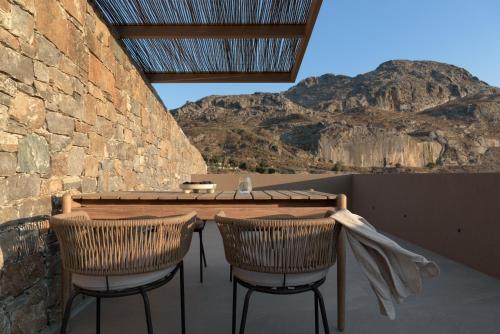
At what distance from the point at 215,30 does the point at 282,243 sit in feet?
7.42

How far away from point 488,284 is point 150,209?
2877 mm

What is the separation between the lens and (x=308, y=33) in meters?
2.93

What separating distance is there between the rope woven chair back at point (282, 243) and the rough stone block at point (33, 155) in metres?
1.00

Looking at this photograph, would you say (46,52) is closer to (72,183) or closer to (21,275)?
(72,183)

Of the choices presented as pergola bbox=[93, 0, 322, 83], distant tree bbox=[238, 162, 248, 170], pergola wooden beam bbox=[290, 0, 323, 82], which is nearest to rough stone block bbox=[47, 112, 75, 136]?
pergola bbox=[93, 0, 322, 83]

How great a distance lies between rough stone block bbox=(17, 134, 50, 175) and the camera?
1623mm

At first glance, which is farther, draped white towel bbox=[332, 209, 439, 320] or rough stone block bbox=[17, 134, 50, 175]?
rough stone block bbox=[17, 134, 50, 175]

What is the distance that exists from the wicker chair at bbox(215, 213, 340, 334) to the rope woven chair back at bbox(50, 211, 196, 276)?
0.98 ft

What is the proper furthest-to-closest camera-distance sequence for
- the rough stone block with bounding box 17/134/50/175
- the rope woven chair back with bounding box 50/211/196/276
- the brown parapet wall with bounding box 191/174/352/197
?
1. the brown parapet wall with bounding box 191/174/352/197
2. the rough stone block with bounding box 17/134/50/175
3. the rope woven chair back with bounding box 50/211/196/276

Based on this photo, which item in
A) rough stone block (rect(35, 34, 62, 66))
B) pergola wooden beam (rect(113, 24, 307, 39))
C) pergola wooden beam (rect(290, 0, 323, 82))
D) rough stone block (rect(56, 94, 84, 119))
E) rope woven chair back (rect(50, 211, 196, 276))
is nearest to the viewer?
rope woven chair back (rect(50, 211, 196, 276))

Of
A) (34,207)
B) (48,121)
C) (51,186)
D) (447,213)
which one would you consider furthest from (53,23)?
(447,213)

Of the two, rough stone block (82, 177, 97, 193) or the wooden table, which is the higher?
rough stone block (82, 177, 97, 193)

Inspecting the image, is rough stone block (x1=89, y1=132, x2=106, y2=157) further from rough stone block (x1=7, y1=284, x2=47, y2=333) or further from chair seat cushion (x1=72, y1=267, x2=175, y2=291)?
chair seat cushion (x1=72, y1=267, x2=175, y2=291)

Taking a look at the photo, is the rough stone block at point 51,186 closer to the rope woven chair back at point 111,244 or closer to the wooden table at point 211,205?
the wooden table at point 211,205
